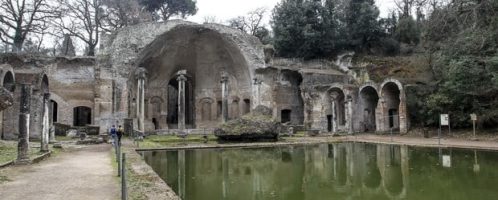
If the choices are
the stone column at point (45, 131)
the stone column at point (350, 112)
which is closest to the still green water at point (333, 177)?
the stone column at point (45, 131)

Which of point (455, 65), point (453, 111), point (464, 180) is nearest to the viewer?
point (464, 180)

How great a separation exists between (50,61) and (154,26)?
882 cm

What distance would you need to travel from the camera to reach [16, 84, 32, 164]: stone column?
13.9m

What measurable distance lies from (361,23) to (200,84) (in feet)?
60.7

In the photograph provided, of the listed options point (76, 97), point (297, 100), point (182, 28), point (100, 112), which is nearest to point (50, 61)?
point (76, 97)

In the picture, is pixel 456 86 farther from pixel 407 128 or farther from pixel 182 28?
pixel 182 28

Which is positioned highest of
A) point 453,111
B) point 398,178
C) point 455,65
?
point 455,65

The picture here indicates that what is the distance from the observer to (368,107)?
128 feet

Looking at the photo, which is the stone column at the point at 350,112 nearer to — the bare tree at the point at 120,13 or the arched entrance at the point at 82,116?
the arched entrance at the point at 82,116

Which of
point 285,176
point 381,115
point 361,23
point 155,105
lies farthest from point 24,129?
point 361,23

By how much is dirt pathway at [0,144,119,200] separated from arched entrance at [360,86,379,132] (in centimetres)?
2818

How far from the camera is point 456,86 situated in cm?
2839

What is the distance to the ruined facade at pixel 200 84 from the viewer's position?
115 ft

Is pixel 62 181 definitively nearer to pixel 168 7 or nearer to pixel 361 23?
pixel 361 23
